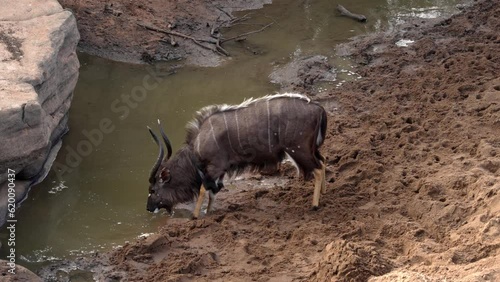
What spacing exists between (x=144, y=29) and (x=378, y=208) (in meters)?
5.66

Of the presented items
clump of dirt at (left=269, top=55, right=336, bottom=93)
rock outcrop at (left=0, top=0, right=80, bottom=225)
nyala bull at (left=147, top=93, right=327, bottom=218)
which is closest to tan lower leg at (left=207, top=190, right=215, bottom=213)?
nyala bull at (left=147, top=93, right=327, bottom=218)

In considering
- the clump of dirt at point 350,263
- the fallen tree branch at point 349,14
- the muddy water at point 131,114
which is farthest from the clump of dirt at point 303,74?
the clump of dirt at point 350,263

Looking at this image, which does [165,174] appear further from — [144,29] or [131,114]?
[144,29]

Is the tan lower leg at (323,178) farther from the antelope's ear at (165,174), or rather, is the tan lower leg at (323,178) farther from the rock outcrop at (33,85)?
the rock outcrop at (33,85)

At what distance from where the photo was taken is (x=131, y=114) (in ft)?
34.7

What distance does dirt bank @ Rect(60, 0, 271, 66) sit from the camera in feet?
39.1

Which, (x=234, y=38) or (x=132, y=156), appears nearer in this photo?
(x=132, y=156)

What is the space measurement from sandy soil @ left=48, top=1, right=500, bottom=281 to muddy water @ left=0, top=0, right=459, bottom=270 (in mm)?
658

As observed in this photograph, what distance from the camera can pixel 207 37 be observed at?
12445mm

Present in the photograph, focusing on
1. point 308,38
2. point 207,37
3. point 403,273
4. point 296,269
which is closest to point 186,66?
point 207,37

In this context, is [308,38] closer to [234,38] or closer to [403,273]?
[234,38]

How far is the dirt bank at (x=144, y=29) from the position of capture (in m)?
11.9

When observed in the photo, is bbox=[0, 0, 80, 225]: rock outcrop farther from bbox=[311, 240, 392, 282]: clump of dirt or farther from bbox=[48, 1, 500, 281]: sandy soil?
bbox=[311, 240, 392, 282]: clump of dirt

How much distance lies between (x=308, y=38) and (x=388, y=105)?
282cm
